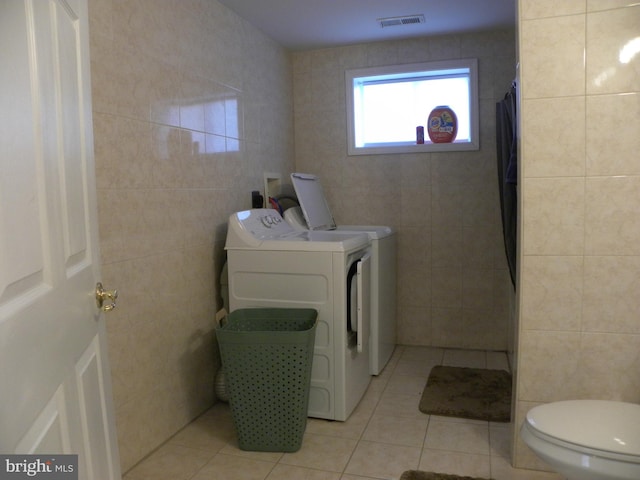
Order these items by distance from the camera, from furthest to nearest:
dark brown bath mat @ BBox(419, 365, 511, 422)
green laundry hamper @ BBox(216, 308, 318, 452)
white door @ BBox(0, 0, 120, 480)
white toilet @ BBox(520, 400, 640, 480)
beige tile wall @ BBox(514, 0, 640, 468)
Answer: dark brown bath mat @ BBox(419, 365, 511, 422) → green laundry hamper @ BBox(216, 308, 318, 452) → beige tile wall @ BBox(514, 0, 640, 468) → white toilet @ BBox(520, 400, 640, 480) → white door @ BBox(0, 0, 120, 480)

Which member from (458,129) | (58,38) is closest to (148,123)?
(58,38)

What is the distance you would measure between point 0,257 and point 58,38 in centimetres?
55

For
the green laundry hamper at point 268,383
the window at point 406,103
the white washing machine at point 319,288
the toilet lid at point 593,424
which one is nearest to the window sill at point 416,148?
the window at point 406,103

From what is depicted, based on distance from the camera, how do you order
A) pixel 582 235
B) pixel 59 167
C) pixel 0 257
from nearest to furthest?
pixel 0 257 < pixel 59 167 < pixel 582 235

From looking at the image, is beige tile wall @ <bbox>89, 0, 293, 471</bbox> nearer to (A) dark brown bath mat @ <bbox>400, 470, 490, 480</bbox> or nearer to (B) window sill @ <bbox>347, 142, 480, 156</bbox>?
(B) window sill @ <bbox>347, 142, 480, 156</bbox>

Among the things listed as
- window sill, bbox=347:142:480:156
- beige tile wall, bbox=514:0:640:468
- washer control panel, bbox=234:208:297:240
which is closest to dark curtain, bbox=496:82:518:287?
beige tile wall, bbox=514:0:640:468

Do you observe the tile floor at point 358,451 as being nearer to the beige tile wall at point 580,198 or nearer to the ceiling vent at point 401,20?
the beige tile wall at point 580,198

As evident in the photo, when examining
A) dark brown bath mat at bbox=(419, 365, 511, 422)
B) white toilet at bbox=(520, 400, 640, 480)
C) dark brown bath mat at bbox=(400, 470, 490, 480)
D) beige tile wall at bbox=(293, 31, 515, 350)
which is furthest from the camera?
beige tile wall at bbox=(293, 31, 515, 350)

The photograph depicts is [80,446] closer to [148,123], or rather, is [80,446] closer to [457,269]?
[148,123]

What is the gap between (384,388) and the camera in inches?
122

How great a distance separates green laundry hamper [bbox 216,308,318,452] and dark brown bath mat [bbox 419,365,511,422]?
812 mm

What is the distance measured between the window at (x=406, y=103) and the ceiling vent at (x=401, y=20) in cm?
42

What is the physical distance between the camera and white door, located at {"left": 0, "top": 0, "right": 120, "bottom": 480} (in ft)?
2.52

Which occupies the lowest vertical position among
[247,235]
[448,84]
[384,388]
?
[384,388]
